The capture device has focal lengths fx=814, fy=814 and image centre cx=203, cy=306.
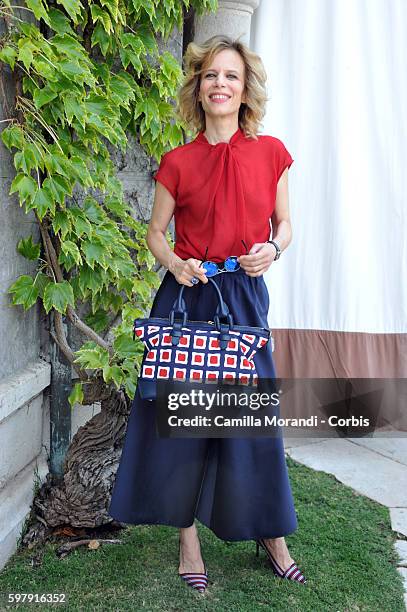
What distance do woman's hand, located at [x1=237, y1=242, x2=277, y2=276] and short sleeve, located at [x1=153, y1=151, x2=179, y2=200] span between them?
32 cm

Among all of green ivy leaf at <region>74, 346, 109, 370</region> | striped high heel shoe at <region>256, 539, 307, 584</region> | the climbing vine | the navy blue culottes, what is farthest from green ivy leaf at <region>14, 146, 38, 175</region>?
striped high heel shoe at <region>256, 539, 307, 584</region>

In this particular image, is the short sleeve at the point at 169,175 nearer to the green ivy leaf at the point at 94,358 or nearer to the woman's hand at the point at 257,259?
the woman's hand at the point at 257,259

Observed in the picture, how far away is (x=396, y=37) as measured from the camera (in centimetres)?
402

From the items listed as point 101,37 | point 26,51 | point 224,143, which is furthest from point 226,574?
point 101,37

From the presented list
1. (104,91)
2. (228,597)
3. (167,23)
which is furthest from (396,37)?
(228,597)

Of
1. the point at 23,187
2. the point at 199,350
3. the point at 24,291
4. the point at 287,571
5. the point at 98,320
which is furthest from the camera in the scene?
the point at 98,320

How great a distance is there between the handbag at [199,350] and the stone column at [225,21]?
168cm

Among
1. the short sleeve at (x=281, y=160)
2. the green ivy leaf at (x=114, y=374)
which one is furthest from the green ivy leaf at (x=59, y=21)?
the green ivy leaf at (x=114, y=374)

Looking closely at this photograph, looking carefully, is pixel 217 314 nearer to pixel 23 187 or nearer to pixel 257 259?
pixel 257 259

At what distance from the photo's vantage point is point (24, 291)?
2.84m

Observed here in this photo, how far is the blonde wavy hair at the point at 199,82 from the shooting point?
8.18ft

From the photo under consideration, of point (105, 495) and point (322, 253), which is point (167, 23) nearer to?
point (322, 253)

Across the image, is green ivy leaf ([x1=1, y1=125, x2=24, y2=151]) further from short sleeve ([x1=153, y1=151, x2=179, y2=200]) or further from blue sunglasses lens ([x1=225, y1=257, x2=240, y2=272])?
blue sunglasses lens ([x1=225, y1=257, x2=240, y2=272])

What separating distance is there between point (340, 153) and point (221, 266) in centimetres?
179
